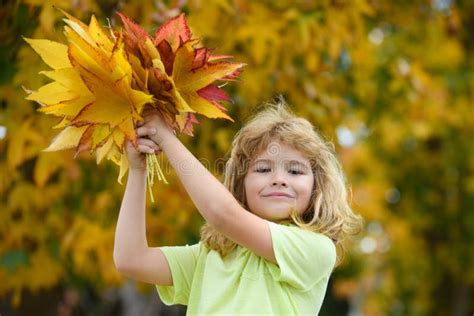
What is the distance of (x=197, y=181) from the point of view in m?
2.51

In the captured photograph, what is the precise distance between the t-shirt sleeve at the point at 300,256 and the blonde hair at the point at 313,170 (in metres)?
0.05

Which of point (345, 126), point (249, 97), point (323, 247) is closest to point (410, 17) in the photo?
point (345, 126)

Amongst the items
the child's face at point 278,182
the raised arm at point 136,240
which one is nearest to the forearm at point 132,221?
the raised arm at point 136,240

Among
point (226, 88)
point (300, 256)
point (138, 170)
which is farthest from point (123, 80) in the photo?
point (226, 88)

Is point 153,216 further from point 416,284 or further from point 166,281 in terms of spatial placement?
point 416,284

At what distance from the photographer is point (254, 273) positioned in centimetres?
269

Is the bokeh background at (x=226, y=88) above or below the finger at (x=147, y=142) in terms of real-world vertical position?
above

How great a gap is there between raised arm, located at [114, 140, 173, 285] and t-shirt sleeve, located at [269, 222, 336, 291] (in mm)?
357

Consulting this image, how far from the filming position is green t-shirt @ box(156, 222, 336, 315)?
8.68 ft

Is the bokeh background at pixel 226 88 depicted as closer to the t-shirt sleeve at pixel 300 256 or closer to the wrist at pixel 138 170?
the wrist at pixel 138 170

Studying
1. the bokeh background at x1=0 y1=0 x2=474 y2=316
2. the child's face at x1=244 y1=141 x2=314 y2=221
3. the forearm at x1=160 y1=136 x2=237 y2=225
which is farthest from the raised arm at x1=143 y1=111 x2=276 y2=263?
the bokeh background at x1=0 y1=0 x2=474 y2=316

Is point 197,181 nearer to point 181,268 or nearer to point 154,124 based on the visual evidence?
point 154,124

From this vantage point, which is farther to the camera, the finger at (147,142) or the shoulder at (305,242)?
the shoulder at (305,242)

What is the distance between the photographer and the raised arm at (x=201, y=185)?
250 centimetres
